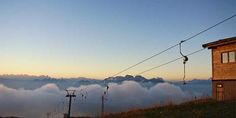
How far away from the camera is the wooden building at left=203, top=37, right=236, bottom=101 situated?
3622 centimetres

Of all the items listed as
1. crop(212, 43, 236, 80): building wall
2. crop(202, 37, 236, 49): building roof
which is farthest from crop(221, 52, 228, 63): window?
crop(202, 37, 236, 49): building roof

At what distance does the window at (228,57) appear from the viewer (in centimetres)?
3622

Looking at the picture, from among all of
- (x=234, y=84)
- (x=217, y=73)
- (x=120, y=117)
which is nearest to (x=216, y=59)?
(x=217, y=73)

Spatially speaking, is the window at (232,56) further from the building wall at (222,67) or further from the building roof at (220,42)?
the building roof at (220,42)

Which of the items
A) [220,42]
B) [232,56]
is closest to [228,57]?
[232,56]

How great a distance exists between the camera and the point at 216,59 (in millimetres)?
38781

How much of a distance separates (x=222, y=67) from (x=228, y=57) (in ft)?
4.76

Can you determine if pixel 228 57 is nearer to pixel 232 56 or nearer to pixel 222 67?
pixel 232 56

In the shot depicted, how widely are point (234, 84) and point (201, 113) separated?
10932 millimetres

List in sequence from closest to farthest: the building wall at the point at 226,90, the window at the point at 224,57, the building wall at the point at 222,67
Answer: the building wall at the point at 226,90, the building wall at the point at 222,67, the window at the point at 224,57

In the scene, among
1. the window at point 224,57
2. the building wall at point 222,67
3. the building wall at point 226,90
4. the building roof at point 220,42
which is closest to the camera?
the building roof at point 220,42

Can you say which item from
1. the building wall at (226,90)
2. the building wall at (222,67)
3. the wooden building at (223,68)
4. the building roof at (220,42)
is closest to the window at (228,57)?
the wooden building at (223,68)

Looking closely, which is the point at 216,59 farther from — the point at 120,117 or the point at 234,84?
the point at 120,117

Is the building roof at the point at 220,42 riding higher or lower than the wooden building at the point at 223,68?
higher
